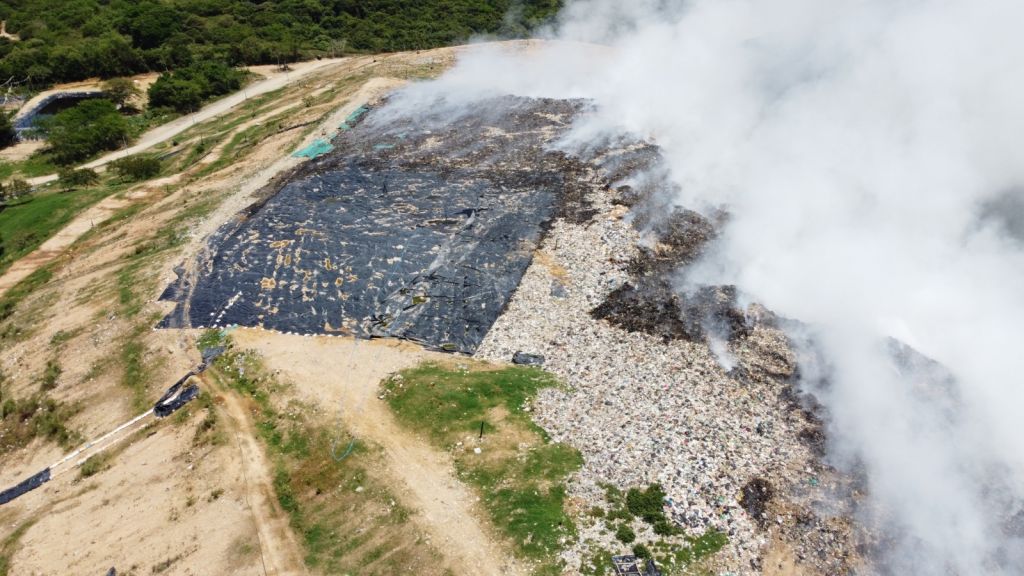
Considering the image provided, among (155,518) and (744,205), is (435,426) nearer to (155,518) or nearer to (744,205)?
(155,518)

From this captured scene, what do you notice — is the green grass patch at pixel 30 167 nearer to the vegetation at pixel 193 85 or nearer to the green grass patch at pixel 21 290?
the vegetation at pixel 193 85

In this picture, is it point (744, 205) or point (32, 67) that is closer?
point (744, 205)

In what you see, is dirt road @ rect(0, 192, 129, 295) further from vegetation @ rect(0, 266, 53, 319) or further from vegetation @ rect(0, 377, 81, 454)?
vegetation @ rect(0, 377, 81, 454)

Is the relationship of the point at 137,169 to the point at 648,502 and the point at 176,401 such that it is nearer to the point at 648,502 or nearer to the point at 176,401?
the point at 176,401

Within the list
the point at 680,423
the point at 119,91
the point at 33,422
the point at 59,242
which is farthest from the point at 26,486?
the point at 119,91

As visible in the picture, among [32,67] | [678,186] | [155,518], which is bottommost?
[155,518]

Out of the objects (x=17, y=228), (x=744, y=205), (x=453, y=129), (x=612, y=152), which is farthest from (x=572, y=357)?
(x=17, y=228)
